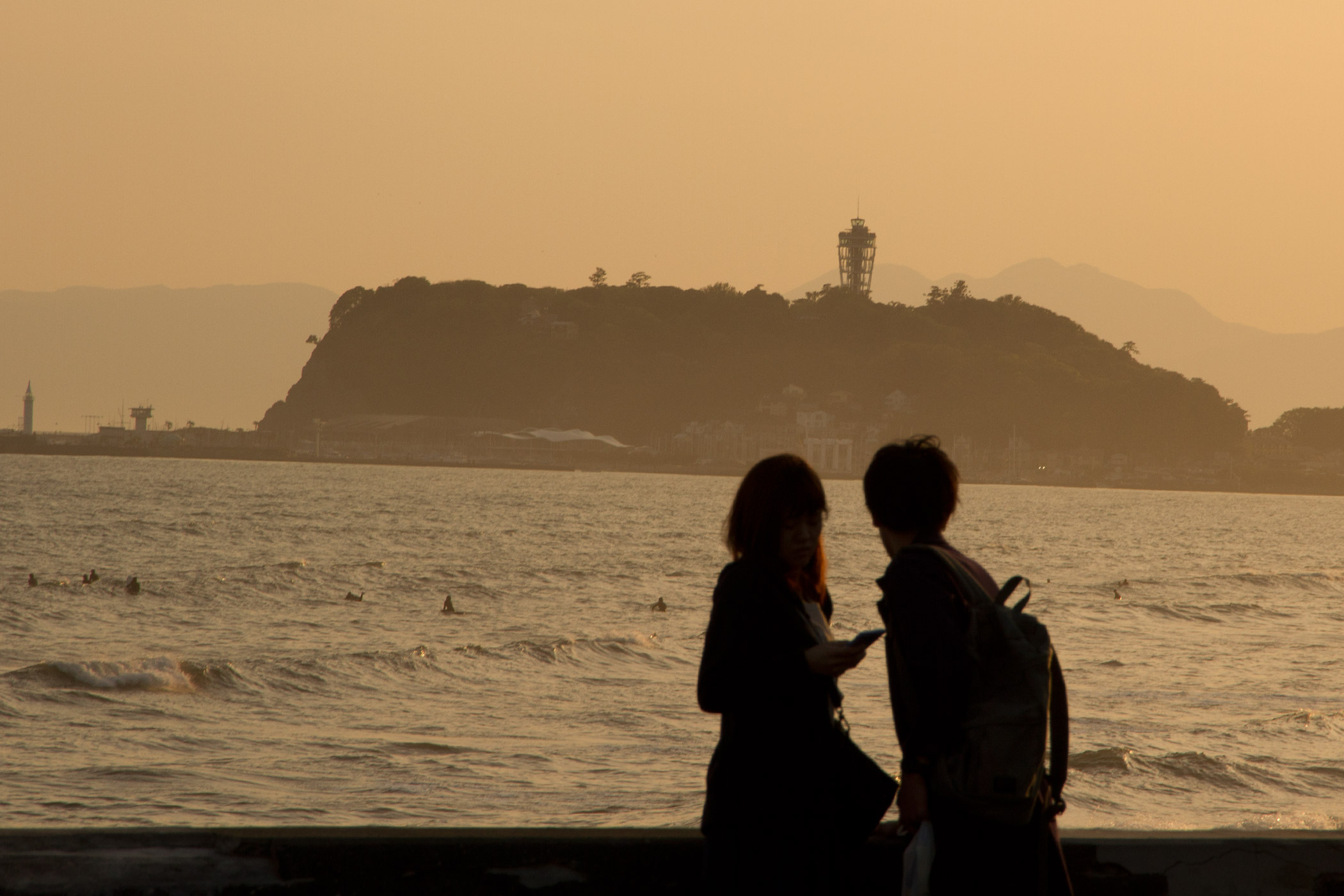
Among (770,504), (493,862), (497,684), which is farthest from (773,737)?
(497,684)

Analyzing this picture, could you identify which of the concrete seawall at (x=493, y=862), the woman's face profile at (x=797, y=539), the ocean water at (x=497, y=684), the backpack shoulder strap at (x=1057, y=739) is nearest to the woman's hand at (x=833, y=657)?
the woman's face profile at (x=797, y=539)

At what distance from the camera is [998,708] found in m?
2.39

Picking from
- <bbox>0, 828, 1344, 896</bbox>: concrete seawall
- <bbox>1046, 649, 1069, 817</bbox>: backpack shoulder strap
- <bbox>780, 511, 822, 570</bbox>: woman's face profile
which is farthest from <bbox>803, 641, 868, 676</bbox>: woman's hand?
<bbox>0, 828, 1344, 896</bbox>: concrete seawall

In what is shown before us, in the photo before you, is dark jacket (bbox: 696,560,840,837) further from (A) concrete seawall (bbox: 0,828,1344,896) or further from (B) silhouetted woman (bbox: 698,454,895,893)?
(A) concrete seawall (bbox: 0,828,1344,896)

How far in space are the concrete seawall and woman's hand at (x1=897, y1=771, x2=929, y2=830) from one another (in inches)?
15.1

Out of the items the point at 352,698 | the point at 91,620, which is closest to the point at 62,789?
the point at 352,698

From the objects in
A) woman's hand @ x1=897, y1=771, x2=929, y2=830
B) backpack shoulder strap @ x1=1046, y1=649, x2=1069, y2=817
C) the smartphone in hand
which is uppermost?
the smartphone in hand

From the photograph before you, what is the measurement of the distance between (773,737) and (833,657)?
0.21 metres

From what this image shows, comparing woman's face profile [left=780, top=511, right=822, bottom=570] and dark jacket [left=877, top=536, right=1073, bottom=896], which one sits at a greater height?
woman's face profile [left=780, top=511, right=822, bottom=570]

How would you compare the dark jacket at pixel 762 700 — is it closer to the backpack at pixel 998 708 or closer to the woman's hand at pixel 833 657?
the woman's hand at pixel 833 657

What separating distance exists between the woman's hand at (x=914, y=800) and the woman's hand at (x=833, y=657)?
24 cm

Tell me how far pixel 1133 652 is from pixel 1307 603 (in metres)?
12.9

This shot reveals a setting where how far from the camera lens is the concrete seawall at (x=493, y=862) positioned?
8.72ft

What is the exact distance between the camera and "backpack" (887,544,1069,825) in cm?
238
